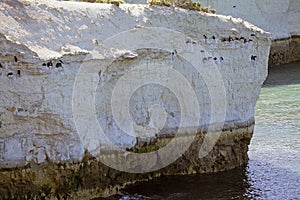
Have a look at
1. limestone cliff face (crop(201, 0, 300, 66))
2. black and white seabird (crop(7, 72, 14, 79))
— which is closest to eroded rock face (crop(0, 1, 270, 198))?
black and white seabird (crop(7, 72, 14, 79))

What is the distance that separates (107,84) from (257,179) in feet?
10.9

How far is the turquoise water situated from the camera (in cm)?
1082

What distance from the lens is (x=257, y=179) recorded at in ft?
38.4

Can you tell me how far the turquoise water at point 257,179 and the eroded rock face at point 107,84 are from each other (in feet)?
0.93

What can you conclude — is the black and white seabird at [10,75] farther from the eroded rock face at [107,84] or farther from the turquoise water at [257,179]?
the turquoise water at [257,179]

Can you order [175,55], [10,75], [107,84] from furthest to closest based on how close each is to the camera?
[175,55], [107,84], [10,75]

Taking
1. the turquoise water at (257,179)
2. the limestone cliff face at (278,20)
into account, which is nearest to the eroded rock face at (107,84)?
the turquoise water at (257,179)

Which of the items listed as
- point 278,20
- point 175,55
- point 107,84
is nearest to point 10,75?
point 107,84

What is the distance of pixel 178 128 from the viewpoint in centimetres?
1149

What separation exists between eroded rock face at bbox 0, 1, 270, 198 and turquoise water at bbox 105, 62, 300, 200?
11.1 inches

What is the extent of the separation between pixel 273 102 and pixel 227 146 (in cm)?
898

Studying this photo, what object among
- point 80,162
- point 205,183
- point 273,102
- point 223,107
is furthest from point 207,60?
point 273,102

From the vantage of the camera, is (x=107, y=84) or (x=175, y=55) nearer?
(x=107, y=84)

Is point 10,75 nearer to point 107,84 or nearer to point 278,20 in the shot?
point 107,84
